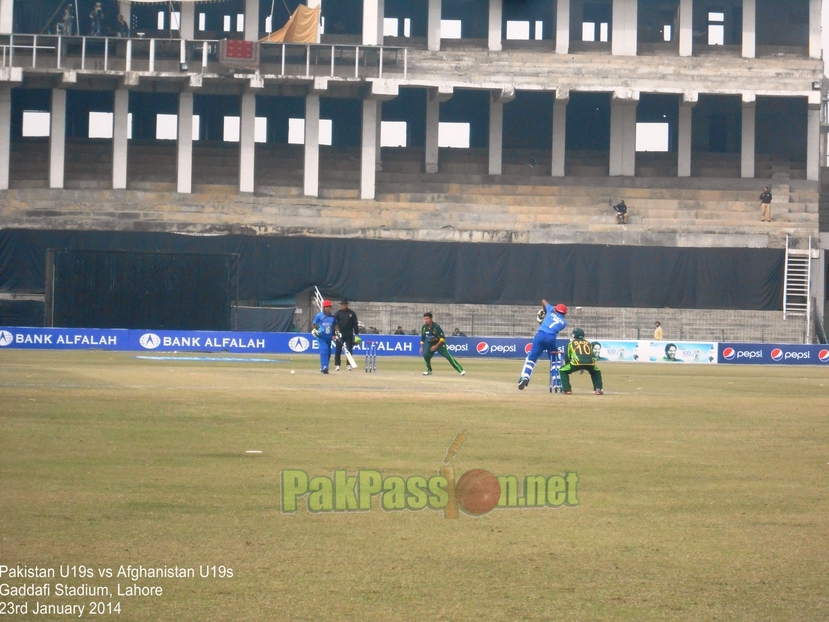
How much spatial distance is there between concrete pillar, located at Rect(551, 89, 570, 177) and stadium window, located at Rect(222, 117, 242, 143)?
56.5 feet

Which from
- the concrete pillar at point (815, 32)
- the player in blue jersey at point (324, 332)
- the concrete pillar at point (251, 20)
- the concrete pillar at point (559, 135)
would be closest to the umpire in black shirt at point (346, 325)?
the player in blue jersey at point (324, 332)

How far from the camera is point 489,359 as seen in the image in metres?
45.2

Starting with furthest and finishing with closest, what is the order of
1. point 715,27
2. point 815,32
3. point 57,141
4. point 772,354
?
point 715,27
point 815,32
point 57,141
point 772,354

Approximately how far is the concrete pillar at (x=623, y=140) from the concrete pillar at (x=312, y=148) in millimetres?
14534

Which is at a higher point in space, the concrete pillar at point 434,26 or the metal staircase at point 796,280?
the concrete pillar at point 434,26

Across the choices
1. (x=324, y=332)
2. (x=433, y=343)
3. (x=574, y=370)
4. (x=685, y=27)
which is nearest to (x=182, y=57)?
(x=685, y=27)

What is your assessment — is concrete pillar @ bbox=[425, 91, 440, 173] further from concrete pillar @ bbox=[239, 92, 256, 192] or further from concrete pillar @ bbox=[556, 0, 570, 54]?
concrete pillar @ bbox=[239, 92, 256, 192]

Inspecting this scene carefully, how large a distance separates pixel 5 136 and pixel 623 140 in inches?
1163

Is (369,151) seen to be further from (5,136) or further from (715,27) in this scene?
(715,27)

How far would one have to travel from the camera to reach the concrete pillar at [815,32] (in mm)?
57938

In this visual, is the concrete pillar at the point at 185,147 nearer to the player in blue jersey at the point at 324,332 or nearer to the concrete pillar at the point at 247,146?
the concrete pillar at the point at 247,146

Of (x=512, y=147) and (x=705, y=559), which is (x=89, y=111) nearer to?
(x=512, y=147)

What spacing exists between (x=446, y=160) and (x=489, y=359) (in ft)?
52.1

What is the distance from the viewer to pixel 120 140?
54000 millimetres
